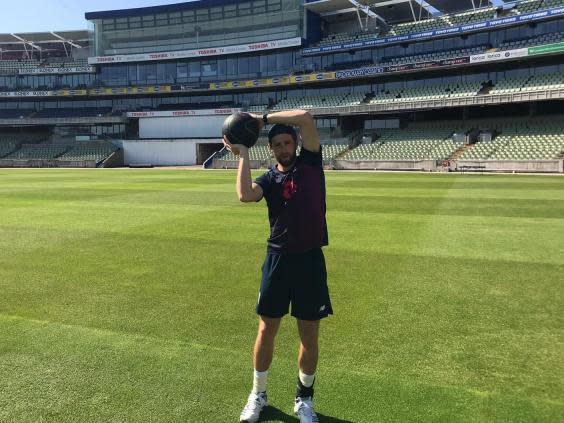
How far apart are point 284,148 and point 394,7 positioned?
206 ft

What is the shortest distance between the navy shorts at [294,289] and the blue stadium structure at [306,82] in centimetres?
3731

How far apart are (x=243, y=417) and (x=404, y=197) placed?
1679 cm

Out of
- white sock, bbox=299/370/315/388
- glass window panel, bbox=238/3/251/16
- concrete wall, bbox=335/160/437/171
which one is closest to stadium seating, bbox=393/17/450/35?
concrete wall, bbox=335/160/437/171

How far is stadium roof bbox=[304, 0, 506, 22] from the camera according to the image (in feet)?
187

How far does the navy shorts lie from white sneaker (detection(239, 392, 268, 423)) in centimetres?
68

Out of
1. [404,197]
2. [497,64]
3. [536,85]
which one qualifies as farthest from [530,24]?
[404,197]

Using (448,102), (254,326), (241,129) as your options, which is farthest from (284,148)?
(448,102)

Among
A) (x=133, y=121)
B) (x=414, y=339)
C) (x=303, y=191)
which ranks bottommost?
(x=414, y=339)

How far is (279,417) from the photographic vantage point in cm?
380

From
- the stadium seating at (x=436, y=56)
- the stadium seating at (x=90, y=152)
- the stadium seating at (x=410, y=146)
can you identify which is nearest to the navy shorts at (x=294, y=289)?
the stadium seating at (x=410, y=146)

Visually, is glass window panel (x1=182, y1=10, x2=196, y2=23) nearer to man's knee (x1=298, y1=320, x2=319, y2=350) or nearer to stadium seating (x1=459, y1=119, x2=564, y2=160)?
stadium seating (x1=459, y1=119, x2=564, y2=160)

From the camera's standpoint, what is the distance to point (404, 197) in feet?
63.6

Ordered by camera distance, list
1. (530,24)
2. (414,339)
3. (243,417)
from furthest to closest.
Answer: (530,24)
(414,339)
(243,417)

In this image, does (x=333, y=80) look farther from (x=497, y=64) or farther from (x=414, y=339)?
(x=414, y=339)
